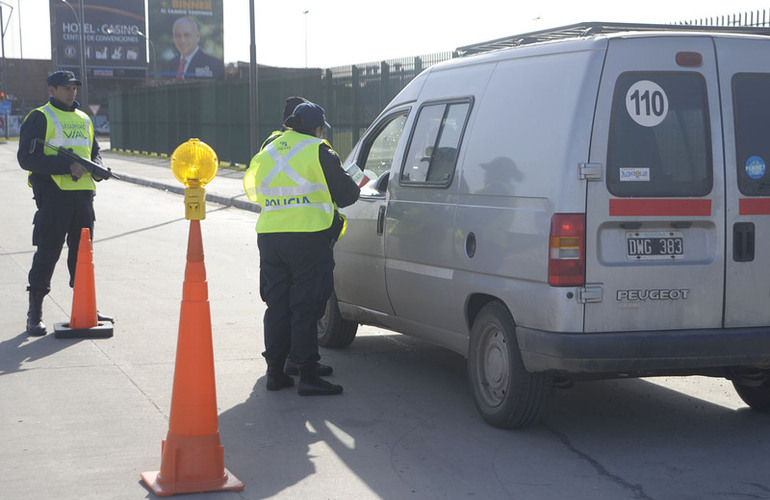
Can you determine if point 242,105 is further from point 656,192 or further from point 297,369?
point 656,192

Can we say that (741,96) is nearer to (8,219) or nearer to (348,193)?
(348,193)

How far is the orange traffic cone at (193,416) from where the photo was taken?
4.98m

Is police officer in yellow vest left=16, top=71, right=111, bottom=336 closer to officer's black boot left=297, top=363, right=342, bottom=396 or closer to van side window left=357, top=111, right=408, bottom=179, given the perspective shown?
van side window left=357, top=111, right=408, bottom=179

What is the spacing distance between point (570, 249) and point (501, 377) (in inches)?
37.5

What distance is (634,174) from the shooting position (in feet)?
18.2

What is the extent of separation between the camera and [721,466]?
5.45 meters

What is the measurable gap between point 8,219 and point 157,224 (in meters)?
2.57

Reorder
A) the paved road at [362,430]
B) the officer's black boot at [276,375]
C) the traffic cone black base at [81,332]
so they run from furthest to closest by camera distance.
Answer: the traffic cone black base at [81,332] → the officer's black boot at [276,375] → the paved road at [362,430]

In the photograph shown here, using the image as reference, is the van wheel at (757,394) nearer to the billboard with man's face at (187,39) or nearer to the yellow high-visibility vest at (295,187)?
the yellow high-visibility vest at (295,187)

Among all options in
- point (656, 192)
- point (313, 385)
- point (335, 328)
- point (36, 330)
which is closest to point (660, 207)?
point (656, 192)

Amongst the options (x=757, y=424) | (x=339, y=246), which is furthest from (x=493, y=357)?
(x=339, y=246)

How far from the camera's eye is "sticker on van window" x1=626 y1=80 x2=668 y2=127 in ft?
18.3

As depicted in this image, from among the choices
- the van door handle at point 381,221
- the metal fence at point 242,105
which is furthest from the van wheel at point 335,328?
the metal fence at point 242,105

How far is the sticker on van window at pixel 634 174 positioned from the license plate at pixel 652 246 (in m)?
0.27
